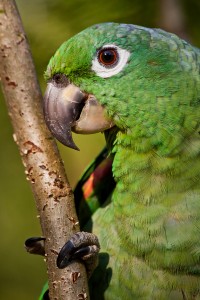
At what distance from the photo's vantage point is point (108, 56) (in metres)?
2.12

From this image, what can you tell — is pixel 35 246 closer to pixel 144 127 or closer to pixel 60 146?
pixel 144 127

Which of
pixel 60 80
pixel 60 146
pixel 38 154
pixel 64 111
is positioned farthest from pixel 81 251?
pixel 60 146

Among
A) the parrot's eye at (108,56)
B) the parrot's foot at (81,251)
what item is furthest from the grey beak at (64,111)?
the parrot's foot at (81,251)

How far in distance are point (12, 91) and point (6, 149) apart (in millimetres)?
1304

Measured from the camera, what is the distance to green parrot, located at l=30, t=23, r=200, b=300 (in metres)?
2.10

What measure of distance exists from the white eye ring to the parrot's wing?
1.78 feet

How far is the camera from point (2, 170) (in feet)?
11.2

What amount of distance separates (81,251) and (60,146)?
57.8 inches

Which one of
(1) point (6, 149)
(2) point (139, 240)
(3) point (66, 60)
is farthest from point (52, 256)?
(1) point (6, 149)

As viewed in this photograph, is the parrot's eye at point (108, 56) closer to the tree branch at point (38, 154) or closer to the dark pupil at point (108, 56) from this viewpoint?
the dark pupil at point (108, 56)

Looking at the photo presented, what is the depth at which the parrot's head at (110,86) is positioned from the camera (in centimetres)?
210

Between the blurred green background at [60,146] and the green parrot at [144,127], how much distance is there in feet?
1.36

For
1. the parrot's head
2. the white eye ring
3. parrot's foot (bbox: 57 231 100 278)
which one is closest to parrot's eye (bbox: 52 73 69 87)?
the parrot's head

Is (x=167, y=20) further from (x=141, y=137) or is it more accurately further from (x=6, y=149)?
(x=6, y=149)
